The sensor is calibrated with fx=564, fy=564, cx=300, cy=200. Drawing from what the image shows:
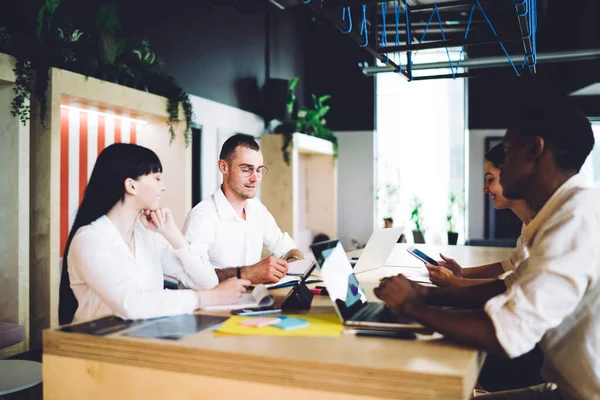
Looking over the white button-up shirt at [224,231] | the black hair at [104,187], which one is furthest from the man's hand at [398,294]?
the white button-up shirt at [224,231]

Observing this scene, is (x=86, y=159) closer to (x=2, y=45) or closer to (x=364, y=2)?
(x=2, y=45)

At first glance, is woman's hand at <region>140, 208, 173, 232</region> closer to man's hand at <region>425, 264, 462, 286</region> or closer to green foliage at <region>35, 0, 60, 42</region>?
man's hand at <region>425, 264, 462, 286</region>

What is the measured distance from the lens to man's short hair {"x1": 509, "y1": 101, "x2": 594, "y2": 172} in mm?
1654

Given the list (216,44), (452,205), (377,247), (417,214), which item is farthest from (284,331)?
(452,205)

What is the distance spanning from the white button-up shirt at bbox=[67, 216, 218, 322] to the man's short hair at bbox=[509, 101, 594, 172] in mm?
1258

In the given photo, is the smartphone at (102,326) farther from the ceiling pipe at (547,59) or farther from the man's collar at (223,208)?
the ceiling pipe at (547,59)

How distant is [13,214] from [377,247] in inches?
104

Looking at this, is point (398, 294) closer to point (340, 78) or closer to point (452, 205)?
point (452, 205)

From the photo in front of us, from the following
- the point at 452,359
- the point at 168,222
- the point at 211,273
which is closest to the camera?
the point at 452,359

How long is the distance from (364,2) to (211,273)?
54.2 inches

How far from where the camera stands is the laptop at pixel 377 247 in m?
3.04

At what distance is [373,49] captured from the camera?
3383 mm

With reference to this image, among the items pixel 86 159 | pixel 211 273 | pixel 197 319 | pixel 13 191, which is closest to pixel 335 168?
pixel 86 159

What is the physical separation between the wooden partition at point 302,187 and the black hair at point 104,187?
5555mm
